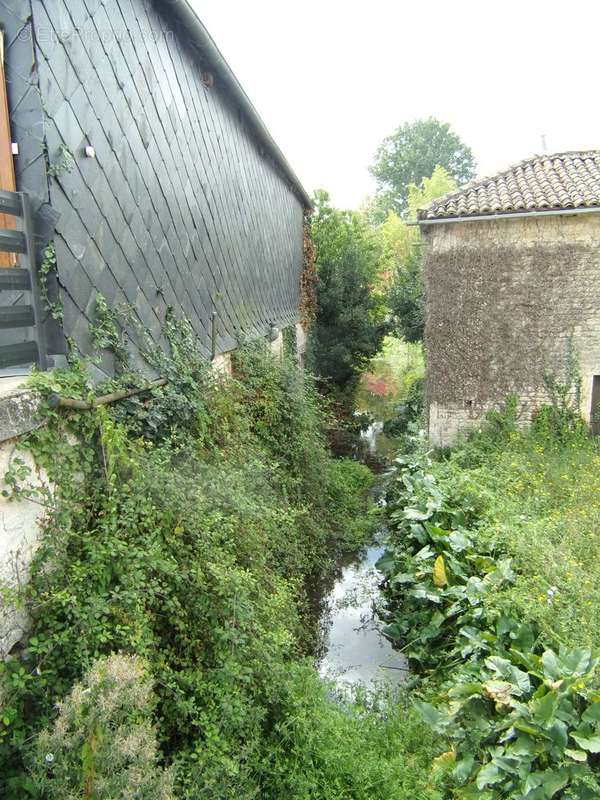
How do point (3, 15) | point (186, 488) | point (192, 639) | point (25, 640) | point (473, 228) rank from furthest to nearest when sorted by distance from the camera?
point (473, 228) → point (186, 488) → point (192, 639) → point (3, 15) → point (25, 640)

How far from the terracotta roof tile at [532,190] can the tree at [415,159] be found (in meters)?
35.7

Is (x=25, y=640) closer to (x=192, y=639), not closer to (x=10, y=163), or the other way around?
(x=192, y=639)

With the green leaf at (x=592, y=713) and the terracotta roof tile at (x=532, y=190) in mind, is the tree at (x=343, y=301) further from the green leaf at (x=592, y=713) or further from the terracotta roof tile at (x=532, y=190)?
the green leaf at (x=592, y=713)

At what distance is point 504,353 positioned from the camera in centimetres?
1040

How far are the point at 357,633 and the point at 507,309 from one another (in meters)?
6.46

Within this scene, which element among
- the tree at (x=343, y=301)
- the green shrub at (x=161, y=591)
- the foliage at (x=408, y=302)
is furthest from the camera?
the tree at (x=343, y=301)

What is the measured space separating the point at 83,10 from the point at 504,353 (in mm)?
8677

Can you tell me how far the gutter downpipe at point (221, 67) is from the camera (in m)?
5.36

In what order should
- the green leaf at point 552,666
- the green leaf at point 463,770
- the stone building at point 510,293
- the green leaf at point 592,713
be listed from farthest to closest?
the stone building at point 510,293, the green leaf at point 552,666, the green leaf at point 463,770, the green leaf at point 592,713

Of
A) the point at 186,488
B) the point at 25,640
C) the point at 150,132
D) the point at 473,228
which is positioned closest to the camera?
the point at 25,640

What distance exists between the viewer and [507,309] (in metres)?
10.3

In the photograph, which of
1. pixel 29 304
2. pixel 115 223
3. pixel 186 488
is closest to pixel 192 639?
pixel 186 488

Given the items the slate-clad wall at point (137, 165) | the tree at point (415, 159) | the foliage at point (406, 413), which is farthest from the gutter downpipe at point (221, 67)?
the tree at point (415, 159)

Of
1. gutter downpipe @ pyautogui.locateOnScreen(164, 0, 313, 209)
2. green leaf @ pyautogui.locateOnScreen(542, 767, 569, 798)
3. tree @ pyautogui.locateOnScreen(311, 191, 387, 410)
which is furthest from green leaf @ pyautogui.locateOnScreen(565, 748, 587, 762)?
tree @ pyautogui.locateOnScreen(311, 191, 387, 410)
